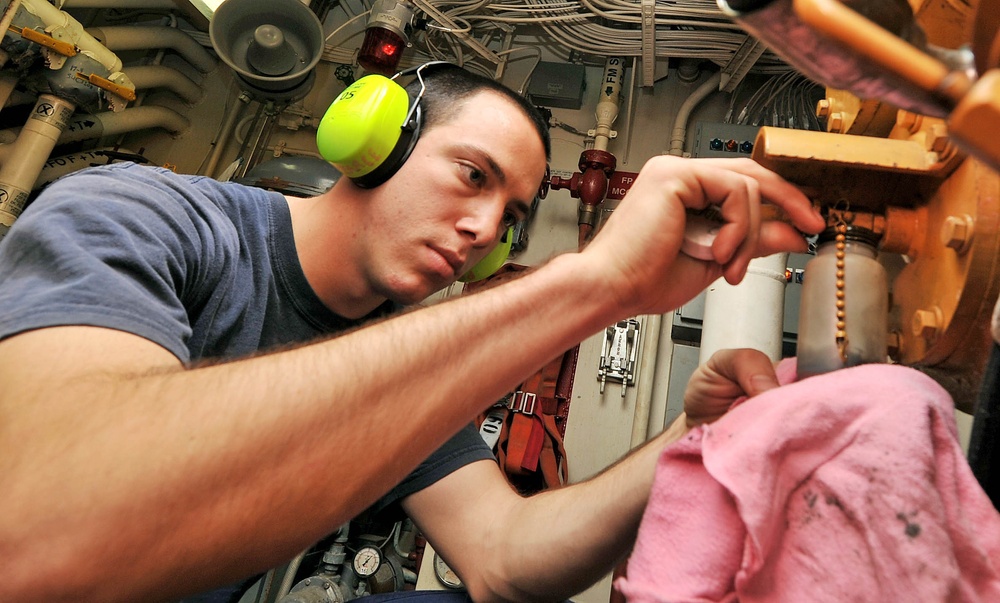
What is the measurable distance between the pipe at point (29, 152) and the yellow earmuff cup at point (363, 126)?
1594mm

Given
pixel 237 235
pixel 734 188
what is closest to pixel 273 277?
pixel 237 235

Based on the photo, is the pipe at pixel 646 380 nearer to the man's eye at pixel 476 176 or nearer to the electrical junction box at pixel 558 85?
the electrical junction box at pixel 558 85

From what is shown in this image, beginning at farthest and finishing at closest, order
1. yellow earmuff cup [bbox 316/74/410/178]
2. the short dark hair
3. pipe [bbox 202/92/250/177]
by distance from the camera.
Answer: pipe [bbox 202/92/250/177] < the short dark hair < yellow earmuff cup [bbox 316/74/410/178]

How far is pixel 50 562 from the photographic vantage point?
1.69ft

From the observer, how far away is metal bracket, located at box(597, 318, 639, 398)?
2232mm

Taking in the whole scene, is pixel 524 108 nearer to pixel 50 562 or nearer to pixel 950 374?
pixel 950 374

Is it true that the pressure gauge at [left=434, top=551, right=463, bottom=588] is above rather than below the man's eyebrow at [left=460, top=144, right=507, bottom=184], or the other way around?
below

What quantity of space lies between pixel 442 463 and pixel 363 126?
2.21 feet

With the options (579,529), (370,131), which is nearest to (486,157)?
(370,131)

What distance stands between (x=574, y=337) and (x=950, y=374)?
14.8 inches

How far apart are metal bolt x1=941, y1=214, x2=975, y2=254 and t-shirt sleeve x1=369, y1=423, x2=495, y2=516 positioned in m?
0.94

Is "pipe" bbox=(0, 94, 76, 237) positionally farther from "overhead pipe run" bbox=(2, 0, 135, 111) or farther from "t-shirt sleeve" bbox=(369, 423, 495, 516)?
"t-shirt sleeve" bbox=(369, 423, 495, 516)

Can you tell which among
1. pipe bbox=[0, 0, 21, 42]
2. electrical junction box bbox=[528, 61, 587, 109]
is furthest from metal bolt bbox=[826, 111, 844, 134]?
pipe bbox=[0, 0, 21, 42]

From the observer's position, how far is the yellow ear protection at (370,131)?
118 cm
